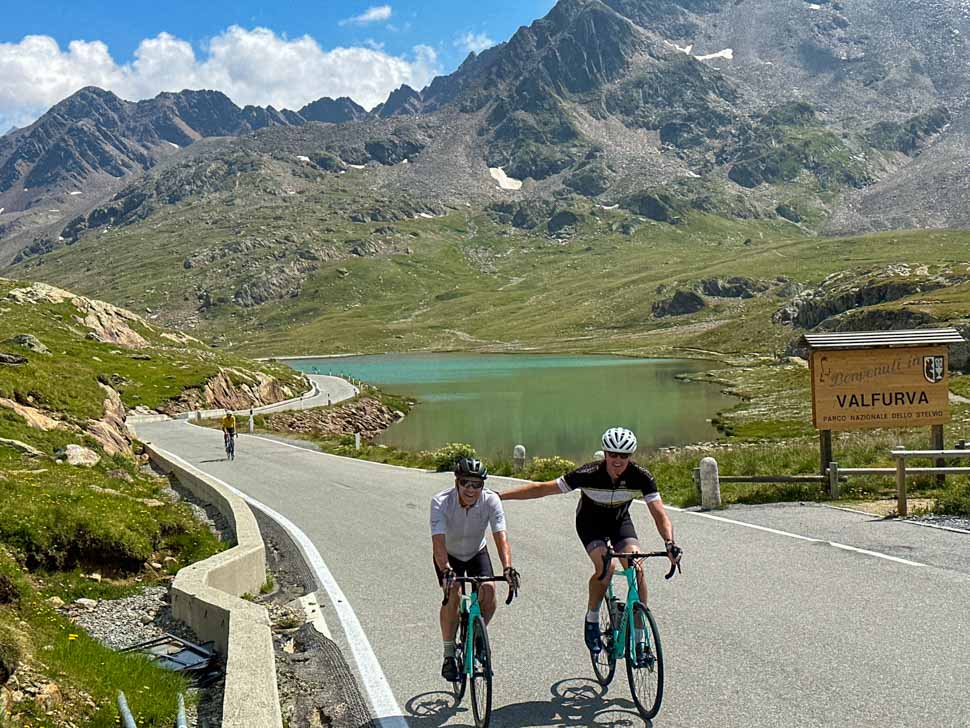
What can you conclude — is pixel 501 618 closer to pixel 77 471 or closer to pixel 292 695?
pixel 292 695

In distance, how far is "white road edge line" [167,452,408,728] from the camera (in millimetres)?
7453

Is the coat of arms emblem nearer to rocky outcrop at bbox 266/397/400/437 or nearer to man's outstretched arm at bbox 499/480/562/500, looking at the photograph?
man's outstretched arm at bbox 499/480/562/500

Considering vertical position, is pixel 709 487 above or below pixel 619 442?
below

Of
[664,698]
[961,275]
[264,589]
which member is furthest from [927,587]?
[961,275]

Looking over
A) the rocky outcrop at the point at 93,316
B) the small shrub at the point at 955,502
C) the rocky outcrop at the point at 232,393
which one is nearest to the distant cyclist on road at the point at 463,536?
the small shrub at the point at 955,502

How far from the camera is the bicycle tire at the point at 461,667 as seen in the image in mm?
7320

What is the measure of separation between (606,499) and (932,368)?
53.6 ft

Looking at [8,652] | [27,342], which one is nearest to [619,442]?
[8,652]

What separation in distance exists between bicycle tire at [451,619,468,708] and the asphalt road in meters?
0.14

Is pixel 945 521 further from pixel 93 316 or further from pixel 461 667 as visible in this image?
pixel 93 316

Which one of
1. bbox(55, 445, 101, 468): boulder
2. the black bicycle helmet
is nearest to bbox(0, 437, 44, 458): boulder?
bbox(55, 445, 101, 468): boulder

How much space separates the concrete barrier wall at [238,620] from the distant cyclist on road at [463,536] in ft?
5.78

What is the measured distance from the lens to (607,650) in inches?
304

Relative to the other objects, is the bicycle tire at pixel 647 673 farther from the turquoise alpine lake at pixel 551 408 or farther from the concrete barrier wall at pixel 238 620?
the turquoise alpine lake at pixel 551 408
